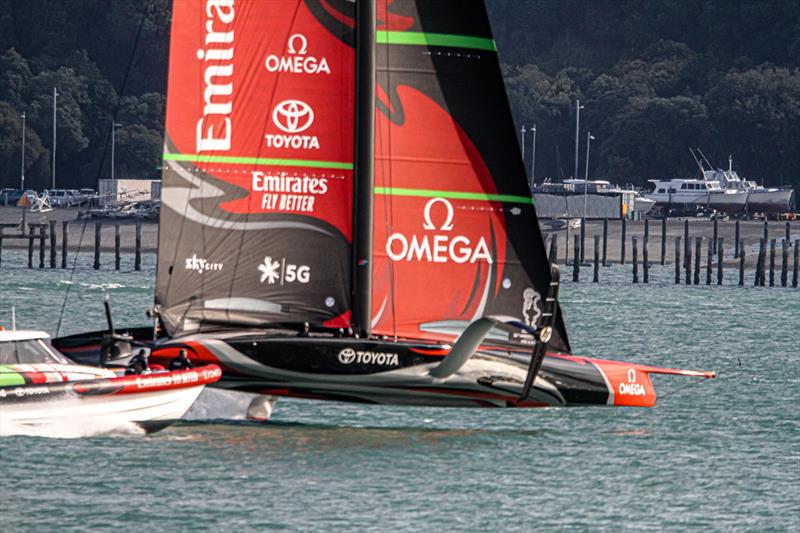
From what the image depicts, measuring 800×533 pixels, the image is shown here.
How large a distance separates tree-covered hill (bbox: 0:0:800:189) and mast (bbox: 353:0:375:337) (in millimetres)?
102728

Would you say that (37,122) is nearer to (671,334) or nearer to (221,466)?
(671,334)

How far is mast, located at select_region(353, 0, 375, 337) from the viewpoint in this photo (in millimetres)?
20812

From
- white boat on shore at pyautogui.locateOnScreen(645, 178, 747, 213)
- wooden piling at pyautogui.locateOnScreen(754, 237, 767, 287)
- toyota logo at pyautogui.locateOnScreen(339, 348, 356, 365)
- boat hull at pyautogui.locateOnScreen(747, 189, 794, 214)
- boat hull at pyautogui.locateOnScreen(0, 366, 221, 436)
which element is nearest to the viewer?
toyota logo at pyautogui.locateOnScreen(339, 348, 356, 365)

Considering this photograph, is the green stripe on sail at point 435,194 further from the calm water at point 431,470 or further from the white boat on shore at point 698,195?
the white boat on shore at point 698,195

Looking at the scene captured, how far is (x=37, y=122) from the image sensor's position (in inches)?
4936

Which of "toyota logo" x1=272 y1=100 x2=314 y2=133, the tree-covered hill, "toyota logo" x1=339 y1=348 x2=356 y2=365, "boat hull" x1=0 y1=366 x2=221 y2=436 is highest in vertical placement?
the tree-covered hill

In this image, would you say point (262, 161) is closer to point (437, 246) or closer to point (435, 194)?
point (435, 194)

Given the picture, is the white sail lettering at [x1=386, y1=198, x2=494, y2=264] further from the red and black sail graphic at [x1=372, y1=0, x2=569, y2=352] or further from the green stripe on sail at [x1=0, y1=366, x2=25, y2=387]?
the green stripe on sail at [x1=0, y1=366, x2=25, y2=387]

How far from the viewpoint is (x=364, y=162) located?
2088 centimetres

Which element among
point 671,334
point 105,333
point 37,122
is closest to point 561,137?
point 37,122

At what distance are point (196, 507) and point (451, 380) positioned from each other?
3502 mm

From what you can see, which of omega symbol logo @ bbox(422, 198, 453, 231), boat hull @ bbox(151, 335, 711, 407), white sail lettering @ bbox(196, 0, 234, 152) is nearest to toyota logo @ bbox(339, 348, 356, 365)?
boat hull @ bbox(151, 335, 711, 407)

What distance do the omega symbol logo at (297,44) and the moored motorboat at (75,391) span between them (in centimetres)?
407

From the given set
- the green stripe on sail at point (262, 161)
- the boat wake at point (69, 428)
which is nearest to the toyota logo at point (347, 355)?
the green stripe on sail at point (262, 161)
